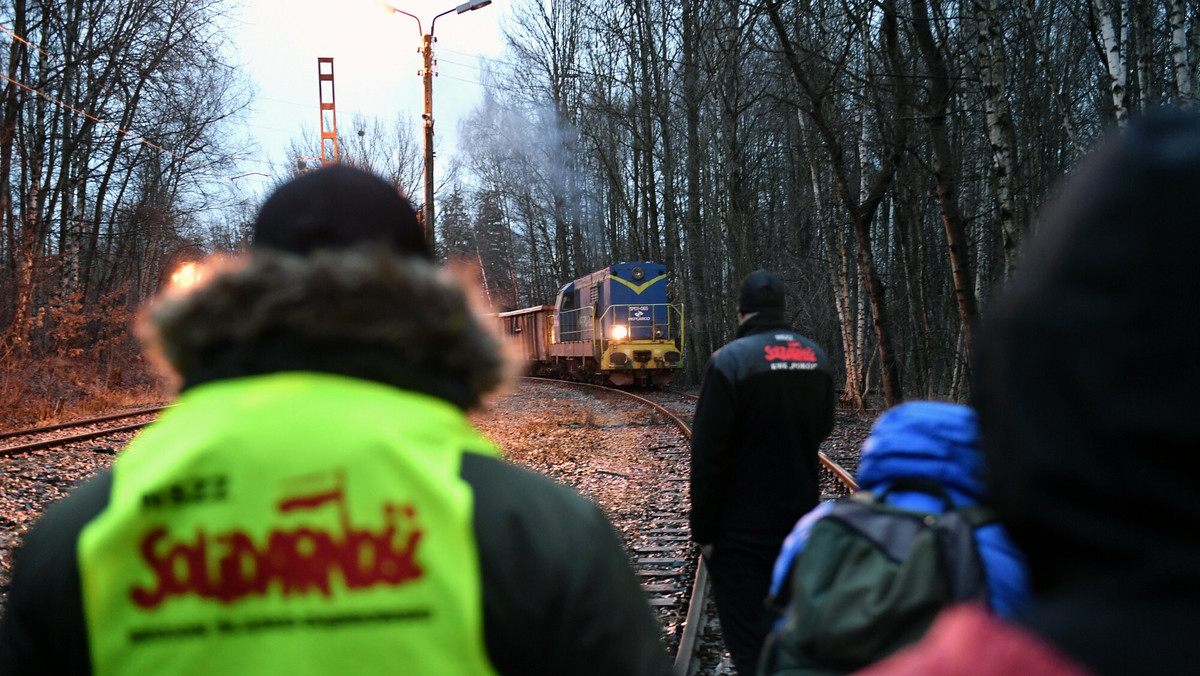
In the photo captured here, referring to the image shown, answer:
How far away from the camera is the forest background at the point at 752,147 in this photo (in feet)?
34.1

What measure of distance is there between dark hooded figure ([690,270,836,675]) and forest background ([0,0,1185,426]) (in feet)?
19.3

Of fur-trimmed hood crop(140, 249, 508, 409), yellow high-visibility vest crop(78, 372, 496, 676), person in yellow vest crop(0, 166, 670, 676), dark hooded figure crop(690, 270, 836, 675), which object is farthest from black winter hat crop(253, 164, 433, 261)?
dark hooded figure crop(690, 270, 836, 675)

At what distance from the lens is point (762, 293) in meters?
3.78

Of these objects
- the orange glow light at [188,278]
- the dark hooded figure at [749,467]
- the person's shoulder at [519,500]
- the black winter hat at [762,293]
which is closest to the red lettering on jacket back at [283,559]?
the person's shoulder at [519,500]

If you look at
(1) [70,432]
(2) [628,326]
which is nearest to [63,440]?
(1) [70,432]

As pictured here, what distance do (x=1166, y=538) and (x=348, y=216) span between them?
118 centimetres

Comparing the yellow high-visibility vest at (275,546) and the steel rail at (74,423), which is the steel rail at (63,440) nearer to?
the steel rail at (74,423)

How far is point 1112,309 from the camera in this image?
701 mm

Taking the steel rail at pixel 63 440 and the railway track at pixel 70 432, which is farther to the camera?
the railway track at pixel 70 432

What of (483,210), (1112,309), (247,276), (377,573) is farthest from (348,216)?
(483,210)

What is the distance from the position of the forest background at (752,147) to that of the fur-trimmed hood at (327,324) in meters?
7.07

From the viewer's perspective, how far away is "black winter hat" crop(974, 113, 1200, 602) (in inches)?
26.6

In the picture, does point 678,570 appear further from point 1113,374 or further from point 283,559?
point 1113,374

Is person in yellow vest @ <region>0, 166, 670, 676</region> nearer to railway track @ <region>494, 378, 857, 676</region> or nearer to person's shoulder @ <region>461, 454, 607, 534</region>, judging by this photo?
person's shoulder @ <region>461, 454, 607, 534</region>
